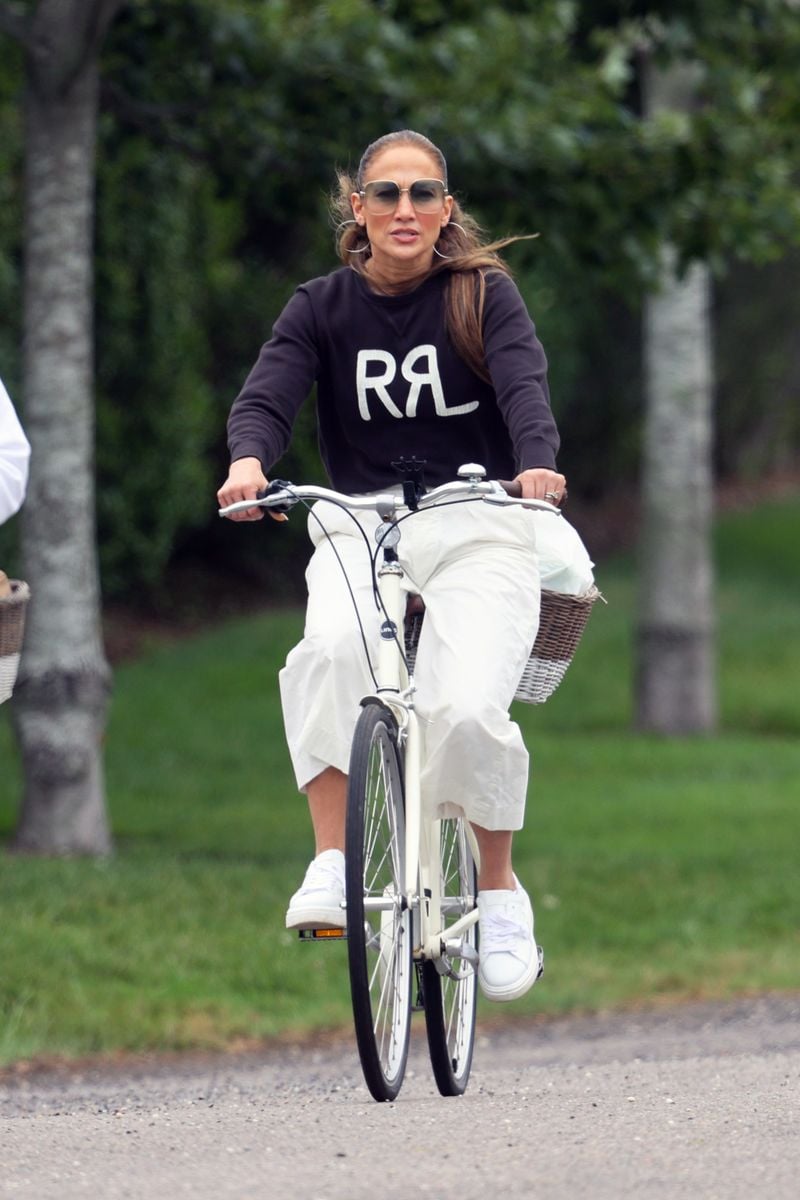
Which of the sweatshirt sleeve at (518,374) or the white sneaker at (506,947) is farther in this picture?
the white sneaker at (506,947)

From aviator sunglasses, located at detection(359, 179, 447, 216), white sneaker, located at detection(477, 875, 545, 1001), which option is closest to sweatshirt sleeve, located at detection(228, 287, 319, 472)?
aviator sunglasses, located at detection(359, 179, 447, 216)

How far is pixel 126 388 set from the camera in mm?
17141

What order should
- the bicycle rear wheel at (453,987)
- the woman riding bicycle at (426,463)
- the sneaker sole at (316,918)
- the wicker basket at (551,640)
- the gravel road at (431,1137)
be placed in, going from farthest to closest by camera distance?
1. the wicker basket at (551,640)
2. the bicycle rear wheel at (453,987)
3. the woman riding bicycle at (426,463)
4. the sneaker sole at (316,918)
5. the gravel road at (431,1137)

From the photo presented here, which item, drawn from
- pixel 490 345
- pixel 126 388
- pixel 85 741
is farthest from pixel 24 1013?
pixel 126 388

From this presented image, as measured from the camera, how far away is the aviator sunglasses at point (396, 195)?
5.06 metres

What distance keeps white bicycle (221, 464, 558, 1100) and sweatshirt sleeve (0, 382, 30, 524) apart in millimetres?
472

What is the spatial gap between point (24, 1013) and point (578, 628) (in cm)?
300

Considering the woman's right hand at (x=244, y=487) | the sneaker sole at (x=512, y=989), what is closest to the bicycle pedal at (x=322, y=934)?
the sneaker sole at (x=512, y=989)

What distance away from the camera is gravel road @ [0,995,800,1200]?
3984 millimetres

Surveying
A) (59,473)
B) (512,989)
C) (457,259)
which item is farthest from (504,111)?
(512,989)

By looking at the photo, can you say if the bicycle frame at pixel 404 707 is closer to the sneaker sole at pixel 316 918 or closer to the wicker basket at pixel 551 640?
the sneaker sole at pixel 316 918

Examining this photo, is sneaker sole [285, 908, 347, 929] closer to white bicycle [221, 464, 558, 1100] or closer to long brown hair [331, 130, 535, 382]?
white bicycle [221, 464, 558, 1100]

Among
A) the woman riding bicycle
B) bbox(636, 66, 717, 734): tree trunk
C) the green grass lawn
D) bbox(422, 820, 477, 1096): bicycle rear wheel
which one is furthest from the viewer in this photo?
bbox(636, 66, 717, 734): tree trunk

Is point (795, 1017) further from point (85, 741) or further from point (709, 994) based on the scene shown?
point (85, 741)
